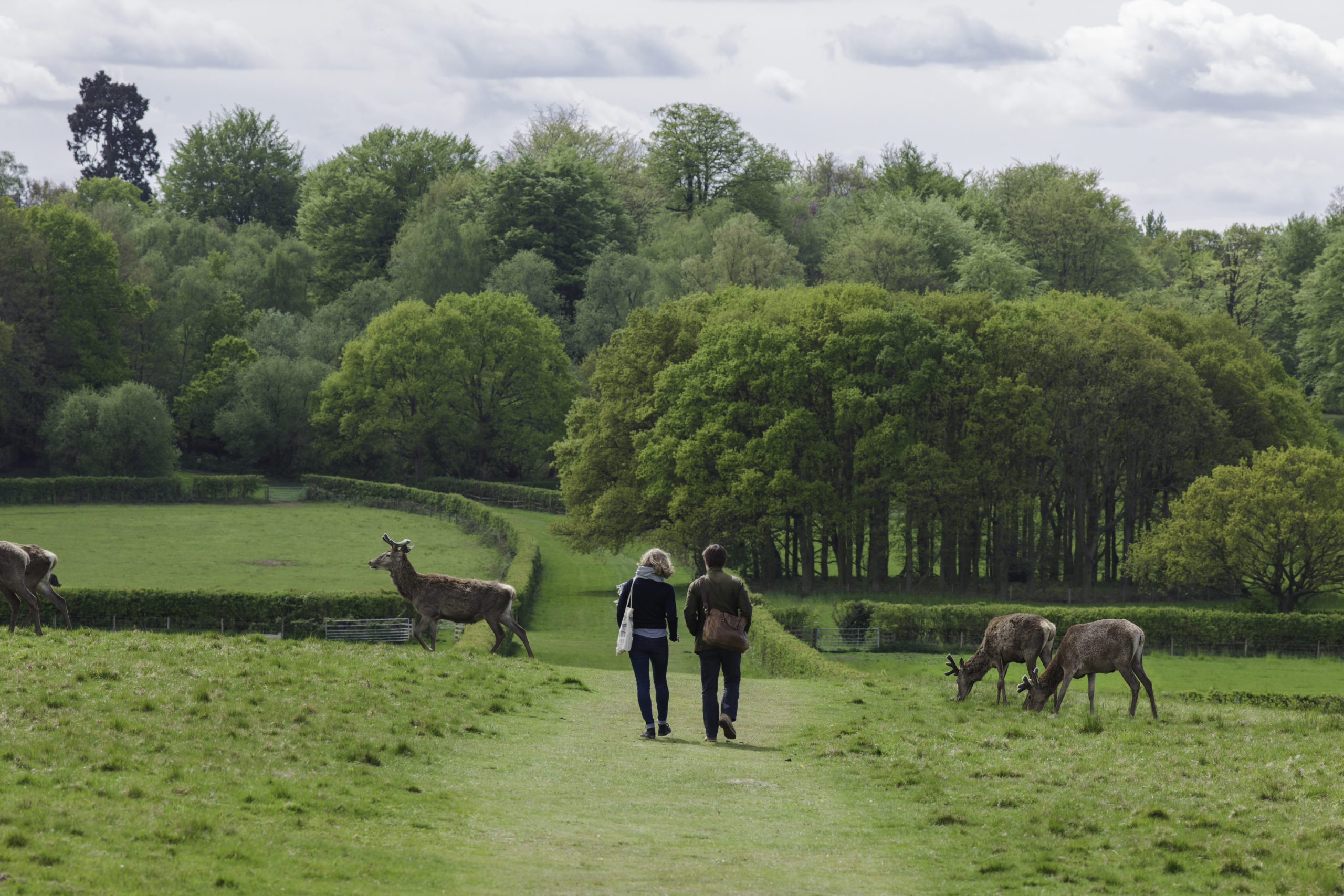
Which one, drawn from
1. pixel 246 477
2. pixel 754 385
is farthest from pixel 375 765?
pixel 246 477

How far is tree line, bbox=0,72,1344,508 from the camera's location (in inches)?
2682

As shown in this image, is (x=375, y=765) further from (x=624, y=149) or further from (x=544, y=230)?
(x=624, y=149)

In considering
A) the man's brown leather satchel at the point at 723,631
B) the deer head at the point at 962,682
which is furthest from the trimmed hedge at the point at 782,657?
the man's brown leather satchel at the point at 723,631

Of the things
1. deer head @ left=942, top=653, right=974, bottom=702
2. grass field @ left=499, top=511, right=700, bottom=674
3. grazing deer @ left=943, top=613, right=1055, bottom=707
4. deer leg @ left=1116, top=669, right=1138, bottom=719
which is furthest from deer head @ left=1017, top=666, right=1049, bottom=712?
grass field @ left=499, top=511, right=700, bottom=674

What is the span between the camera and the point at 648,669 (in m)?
16.6

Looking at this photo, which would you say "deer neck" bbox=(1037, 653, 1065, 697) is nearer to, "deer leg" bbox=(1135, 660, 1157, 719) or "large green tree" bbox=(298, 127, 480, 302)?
"deer leg" bbox=(1135, 660, 1157, 719)

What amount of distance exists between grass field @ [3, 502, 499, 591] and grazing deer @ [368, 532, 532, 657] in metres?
29.6

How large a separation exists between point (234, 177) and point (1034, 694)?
5741 inches

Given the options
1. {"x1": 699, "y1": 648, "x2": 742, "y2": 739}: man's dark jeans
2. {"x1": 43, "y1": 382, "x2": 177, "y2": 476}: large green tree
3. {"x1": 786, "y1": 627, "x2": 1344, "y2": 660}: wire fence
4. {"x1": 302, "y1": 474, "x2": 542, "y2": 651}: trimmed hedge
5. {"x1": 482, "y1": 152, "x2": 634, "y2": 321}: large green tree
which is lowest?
{"x1": 786, "y1": 627, "x2": 1344, "y2": 660}: wire fence

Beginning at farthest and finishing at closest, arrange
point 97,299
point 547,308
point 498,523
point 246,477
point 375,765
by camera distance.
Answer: point 547,308 → point 97,299 → point 246,477 → point 498,523 → point 375,765

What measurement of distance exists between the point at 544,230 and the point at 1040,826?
111 m

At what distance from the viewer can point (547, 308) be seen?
377ft

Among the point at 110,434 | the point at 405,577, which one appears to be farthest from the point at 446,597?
the point at 110,434

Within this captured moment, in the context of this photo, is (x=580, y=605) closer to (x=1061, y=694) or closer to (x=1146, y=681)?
(x=1061, y=694)
